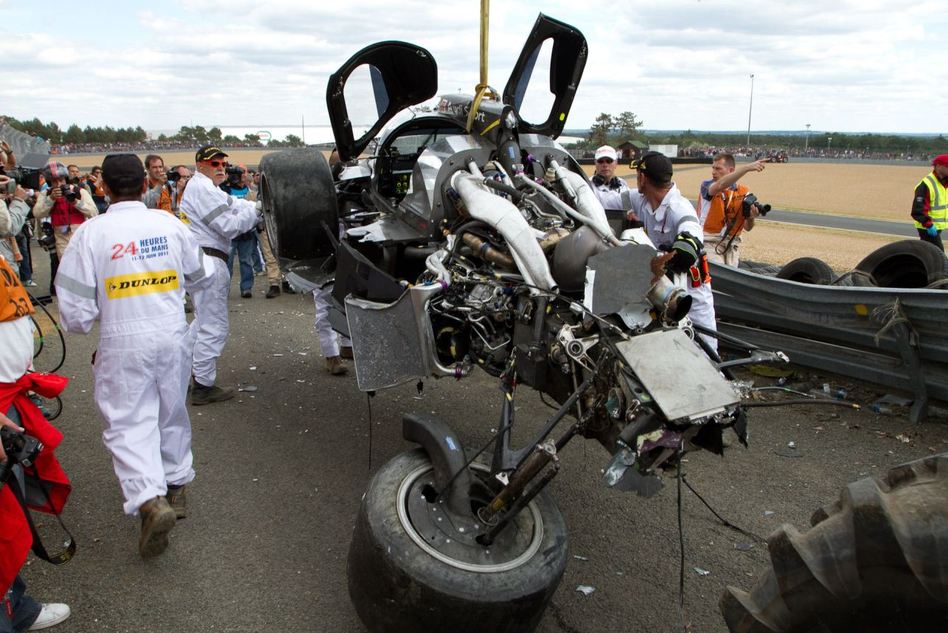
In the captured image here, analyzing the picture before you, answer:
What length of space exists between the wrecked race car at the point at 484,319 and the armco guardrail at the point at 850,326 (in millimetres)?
2263

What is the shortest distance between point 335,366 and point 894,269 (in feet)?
17.2

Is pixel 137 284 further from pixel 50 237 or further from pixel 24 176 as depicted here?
pixel 50 237

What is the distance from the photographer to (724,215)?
738cm

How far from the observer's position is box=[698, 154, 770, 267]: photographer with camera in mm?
7273

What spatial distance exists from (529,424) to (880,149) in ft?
269

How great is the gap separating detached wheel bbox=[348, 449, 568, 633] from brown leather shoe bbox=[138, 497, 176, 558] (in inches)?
43.9

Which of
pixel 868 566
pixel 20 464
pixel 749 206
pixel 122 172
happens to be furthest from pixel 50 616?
pixel 749 206

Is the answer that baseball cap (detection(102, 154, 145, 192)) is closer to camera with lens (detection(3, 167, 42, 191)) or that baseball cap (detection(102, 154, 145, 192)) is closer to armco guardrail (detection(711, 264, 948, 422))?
armco guardrail (detection(711, 264, 948, 422))

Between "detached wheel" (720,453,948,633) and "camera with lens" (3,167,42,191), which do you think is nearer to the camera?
"detached wheel" (720,453,948,633)

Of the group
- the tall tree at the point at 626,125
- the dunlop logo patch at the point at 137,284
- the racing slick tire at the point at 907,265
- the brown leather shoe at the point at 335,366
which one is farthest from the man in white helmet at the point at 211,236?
the tall tree at the point at 626,125

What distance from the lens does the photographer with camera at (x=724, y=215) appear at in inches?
286

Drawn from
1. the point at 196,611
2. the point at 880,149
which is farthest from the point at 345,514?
the point at 880,149

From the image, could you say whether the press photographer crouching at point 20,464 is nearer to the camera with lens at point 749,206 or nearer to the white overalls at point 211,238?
the white overalls at point 211,238

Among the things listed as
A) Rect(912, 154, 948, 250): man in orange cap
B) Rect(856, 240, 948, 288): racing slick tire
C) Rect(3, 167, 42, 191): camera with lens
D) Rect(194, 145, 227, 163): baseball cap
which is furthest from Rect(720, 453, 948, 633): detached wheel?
Rect(3, 167, 42, 191): camera with lens
